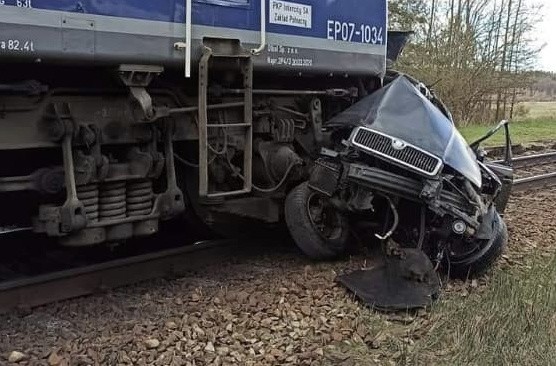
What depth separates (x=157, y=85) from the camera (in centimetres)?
583

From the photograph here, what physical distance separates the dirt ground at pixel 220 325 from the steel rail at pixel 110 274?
111mm


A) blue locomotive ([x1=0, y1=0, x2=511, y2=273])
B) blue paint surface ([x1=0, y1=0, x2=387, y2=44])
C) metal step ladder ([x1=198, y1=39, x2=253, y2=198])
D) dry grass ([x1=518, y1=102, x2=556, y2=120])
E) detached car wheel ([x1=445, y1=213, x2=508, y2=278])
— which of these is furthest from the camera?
dry grass ([x1=518, y1=102, x2=556, y2=120])

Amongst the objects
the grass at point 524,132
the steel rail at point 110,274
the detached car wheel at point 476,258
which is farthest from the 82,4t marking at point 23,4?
the grass at point 524,132

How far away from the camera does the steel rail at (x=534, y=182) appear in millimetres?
11497

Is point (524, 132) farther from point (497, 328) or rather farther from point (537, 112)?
point (497, 328)

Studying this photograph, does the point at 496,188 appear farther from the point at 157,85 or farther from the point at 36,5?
the point at 36,5

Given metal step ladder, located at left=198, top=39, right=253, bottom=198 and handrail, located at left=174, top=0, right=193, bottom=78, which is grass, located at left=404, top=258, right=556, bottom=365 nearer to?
metal step ladder, located at left=198, top=39, right=253, bottom=198

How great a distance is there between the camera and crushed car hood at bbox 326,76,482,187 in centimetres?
605

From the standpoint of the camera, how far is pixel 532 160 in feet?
48.4

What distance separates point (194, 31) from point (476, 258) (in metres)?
2.87

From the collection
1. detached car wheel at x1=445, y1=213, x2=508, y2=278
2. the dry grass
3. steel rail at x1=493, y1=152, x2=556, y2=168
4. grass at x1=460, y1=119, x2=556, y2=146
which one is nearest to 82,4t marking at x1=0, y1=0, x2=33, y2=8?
detached car wheel at x1=445, y1=213, x2=508, y2=278

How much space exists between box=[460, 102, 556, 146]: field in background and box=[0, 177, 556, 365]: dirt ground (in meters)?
11.8

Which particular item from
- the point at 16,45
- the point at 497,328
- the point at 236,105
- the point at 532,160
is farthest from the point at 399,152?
the point at 532,160

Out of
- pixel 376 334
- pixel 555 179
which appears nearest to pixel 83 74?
pixel 376 334
